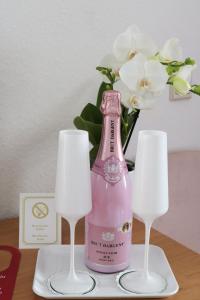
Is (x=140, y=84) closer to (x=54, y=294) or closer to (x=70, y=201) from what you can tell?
(x=70, y=201)

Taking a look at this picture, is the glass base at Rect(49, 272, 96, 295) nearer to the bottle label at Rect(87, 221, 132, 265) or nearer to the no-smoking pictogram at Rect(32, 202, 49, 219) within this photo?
the bottle label at Rect(87, 221, 132, 265)

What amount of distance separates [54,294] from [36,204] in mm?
239

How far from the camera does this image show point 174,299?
80 cm

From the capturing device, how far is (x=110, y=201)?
85 centimetres

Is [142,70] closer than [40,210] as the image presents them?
Yes

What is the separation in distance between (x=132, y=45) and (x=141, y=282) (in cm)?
44

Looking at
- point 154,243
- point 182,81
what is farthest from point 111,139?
point 154,243

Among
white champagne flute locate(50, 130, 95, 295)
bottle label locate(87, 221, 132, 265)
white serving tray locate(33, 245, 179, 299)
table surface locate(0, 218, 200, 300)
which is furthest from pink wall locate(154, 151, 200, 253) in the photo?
white champagne flute locate(50, 130, 95, 295)

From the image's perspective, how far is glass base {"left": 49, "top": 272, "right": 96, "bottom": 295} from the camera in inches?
31.7

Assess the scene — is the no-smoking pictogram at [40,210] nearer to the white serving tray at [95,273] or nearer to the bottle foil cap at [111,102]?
the white serving tray at [95,273]

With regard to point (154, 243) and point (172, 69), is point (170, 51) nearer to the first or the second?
point (172, 69)

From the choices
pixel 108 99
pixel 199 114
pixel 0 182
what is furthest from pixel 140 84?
pixel 199 114

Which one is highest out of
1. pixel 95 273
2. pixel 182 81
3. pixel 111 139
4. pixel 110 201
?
pixel 182 81

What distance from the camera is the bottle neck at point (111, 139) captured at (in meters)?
0.84
